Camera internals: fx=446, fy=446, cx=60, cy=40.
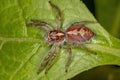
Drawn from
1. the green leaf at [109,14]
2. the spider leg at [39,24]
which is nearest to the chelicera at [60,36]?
the spider leg at [39,24]

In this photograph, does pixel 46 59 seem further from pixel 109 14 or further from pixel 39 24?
pixel 109 14

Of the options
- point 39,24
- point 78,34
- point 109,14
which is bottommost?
point 109,14

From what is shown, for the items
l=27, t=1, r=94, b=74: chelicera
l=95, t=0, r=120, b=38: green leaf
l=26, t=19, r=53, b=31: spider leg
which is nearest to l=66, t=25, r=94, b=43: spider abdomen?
l=27, t=1, r=94, b=74: chelicera

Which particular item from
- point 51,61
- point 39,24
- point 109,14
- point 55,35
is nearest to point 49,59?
point 51,61

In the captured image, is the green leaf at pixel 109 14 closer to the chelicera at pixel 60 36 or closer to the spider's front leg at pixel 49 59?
the chelicera at pixel 60 36

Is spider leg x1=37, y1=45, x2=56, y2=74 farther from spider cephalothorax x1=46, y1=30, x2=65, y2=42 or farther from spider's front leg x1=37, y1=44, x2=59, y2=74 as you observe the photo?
spider cephalothorax x1=46, y1=30, x2=65, y2=42

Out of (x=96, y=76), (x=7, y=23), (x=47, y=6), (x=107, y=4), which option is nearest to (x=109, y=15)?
(x=107, y=4)

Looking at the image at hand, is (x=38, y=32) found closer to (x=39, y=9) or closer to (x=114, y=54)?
(x=39, y=9)
